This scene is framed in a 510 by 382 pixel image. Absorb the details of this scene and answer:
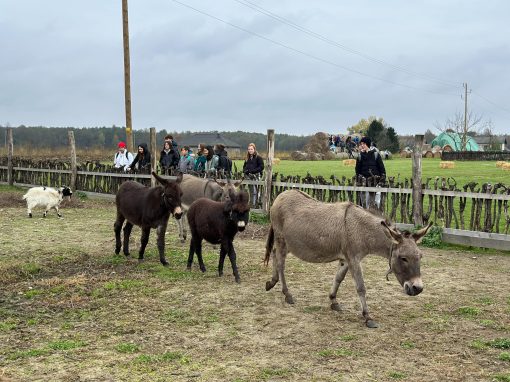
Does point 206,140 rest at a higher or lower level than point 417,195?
higher

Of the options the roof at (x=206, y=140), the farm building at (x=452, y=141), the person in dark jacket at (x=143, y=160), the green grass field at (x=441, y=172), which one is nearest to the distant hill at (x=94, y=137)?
the roof at (x=206, y=140)

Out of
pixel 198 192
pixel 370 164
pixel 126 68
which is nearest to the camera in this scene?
pixel 198 192

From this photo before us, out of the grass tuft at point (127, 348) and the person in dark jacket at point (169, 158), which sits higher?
the person in dark jacket at point (169, 158)

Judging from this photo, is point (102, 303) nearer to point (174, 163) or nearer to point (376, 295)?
point (376, 295)

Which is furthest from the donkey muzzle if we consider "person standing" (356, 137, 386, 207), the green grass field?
the green grass field

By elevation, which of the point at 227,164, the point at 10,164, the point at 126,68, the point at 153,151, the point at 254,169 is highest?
the point at 126,68

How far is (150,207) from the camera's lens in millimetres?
9727

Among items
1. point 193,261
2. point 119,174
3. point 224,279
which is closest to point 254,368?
point 224,279

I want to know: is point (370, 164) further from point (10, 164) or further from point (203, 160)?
point (10, 164)

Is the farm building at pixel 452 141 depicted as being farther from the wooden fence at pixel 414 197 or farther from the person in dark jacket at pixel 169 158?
the person in dark jacket at pixel 169 158

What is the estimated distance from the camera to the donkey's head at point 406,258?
5.90 metres

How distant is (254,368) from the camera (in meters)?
5.03

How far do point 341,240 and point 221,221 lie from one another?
253 centimetres

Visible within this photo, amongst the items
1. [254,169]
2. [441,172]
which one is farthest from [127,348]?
[441,172]
